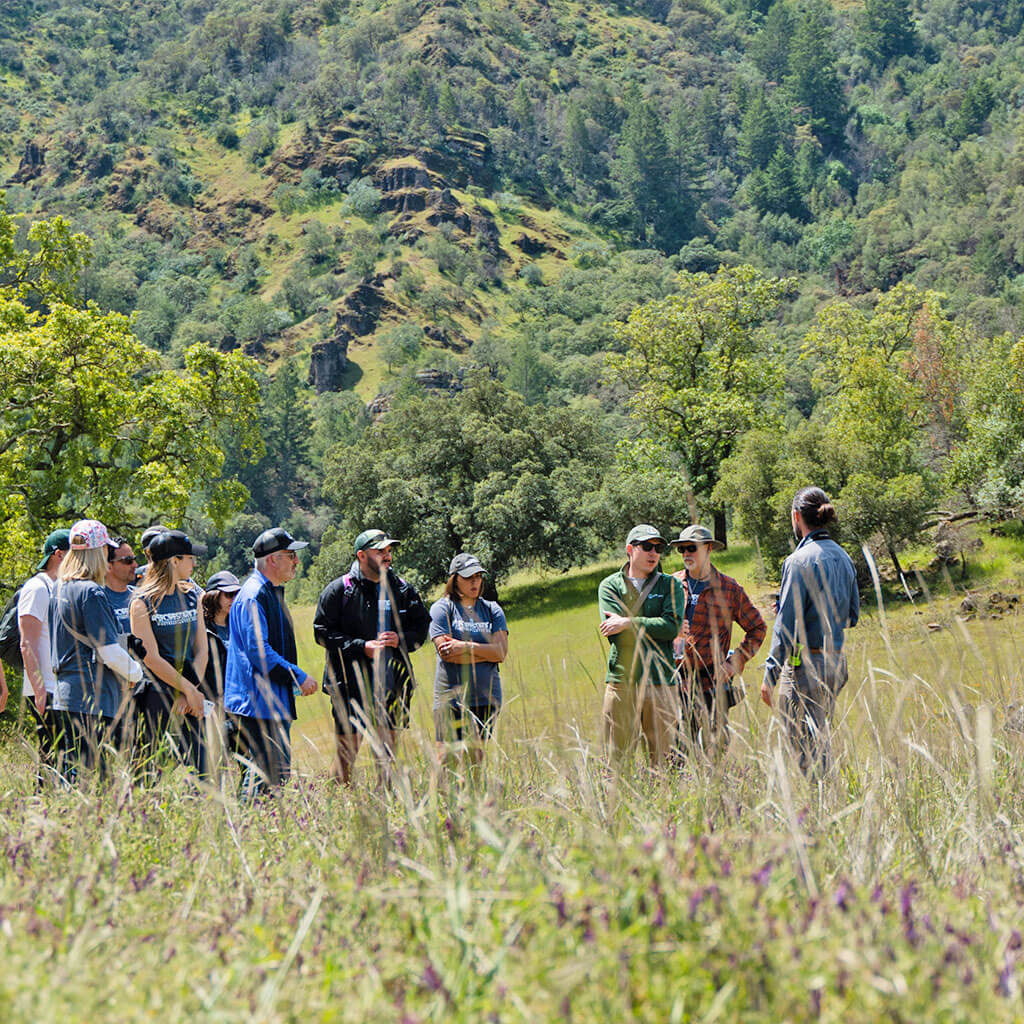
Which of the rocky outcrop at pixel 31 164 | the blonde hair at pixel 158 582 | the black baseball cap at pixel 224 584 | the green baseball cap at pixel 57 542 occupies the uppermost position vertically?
the rocky outcrop at pixel 31 164

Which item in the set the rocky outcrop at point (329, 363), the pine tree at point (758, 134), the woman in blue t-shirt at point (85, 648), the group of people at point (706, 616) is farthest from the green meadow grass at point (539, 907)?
the pine tree at point (758, 134)

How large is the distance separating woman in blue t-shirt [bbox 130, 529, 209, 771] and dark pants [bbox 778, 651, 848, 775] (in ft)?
10.4

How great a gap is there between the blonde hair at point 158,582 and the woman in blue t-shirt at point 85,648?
0.61 m

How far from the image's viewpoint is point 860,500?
98.8 ft

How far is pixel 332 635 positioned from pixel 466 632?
0.83 metres

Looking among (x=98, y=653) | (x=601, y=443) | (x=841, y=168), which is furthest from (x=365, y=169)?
(x=98, y=653)

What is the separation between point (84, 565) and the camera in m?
4.91

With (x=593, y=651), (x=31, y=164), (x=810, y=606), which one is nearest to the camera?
(x=810, y=606)

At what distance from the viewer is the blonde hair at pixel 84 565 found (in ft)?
16.0

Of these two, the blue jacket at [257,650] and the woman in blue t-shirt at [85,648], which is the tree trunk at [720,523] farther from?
the woman in blue t-shirt at [85,648]

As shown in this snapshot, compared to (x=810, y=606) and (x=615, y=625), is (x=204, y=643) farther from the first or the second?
(x=810, y=606)

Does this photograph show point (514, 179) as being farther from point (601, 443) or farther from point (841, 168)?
point (601, 443)

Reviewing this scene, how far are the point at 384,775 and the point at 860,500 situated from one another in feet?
94.5

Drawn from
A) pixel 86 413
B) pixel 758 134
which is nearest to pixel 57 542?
pixel 86 413
